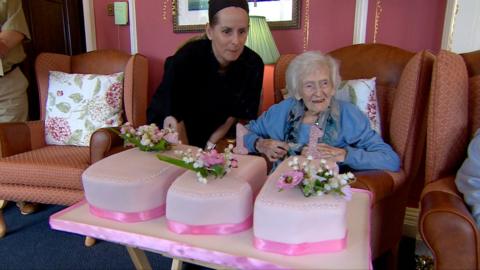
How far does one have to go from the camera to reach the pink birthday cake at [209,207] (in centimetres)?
77

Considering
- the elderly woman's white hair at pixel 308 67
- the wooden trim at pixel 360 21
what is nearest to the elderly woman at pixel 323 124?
the elderly woman's white hair at pixel 308 67

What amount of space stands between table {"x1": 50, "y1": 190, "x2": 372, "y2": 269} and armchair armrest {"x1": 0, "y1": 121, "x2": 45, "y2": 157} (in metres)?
1.27

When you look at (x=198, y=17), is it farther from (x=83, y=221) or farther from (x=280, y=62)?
(x=83, y=221)

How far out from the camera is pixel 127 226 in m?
0.83

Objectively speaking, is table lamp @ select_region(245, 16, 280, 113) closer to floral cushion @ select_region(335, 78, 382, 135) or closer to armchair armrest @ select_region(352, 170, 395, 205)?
floral cushion @ select_region(335, 78, 382, 135)

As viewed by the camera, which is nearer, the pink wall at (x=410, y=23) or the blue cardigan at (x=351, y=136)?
the blue cardigan at (x=351, y=136)

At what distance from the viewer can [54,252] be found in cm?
177

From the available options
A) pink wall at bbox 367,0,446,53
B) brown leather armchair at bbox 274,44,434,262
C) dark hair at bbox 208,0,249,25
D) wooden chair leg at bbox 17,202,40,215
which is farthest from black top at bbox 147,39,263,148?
wooden chair leg at bbox 17,202,40,215

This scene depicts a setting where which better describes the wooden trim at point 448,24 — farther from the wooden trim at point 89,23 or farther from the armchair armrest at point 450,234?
the wooden trim at point 89,23

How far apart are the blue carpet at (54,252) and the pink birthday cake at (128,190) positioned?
899mm

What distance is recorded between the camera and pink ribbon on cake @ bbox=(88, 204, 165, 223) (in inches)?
33.5

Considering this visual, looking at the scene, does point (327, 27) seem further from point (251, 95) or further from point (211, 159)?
point (211, 159)

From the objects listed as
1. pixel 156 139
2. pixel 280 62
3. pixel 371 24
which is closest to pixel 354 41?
pixel 371 24

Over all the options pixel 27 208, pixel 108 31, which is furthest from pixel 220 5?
pixel 27 208
